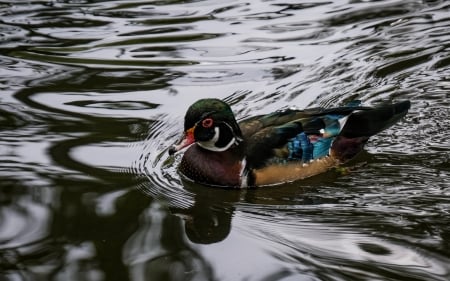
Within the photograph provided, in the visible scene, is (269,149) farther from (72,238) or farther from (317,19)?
(317,19)

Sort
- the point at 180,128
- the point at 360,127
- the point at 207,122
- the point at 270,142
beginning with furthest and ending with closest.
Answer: the point at 180,128, the point at 360,127, the point at 270,142, the point at 207,122

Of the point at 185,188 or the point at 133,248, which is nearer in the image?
the point at 133,248

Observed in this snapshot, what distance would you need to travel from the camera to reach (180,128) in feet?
26.2

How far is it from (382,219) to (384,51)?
156 inches

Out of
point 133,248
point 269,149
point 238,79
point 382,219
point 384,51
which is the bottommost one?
point 133,248

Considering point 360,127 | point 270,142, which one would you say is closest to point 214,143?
point 270,142

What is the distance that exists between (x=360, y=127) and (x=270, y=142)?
940mm

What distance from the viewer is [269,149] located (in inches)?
273

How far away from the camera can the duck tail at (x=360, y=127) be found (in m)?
7.41

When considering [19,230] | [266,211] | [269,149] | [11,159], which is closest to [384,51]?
[269,149]

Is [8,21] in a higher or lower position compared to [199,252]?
higher

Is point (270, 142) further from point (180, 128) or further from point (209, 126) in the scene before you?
point (180, 128)

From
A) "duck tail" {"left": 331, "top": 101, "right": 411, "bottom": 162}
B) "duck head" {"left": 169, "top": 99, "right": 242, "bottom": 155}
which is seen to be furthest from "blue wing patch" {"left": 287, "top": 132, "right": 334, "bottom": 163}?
"duck head" {"left": 169, "top": 99, "right": 242, "bottom": 155}

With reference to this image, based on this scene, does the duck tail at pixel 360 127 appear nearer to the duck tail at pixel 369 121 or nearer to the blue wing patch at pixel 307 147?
the duck tail at pixel 369 121
